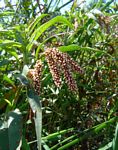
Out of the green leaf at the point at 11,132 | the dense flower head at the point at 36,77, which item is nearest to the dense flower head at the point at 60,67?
the dense flower head at the point at 36,77

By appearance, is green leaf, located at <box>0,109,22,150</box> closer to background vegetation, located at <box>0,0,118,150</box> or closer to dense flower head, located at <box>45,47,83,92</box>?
background vegetation, located at <box>0,0,118,150</box>

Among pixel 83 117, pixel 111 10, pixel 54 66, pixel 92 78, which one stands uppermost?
pixel 111 10

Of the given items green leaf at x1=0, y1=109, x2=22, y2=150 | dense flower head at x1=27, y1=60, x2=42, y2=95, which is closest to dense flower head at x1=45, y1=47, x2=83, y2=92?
dense flower head at x1=27, y1=60, x2=42, y2=95

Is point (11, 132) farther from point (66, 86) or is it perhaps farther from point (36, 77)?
point (66, 86)

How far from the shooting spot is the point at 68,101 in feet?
3.90

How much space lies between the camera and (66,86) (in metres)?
A: 1.14

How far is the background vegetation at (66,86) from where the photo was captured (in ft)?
3.02

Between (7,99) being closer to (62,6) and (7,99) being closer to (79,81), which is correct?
(79,81)

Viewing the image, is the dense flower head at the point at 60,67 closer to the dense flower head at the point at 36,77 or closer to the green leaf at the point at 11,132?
the dense flower head at the point at 36,77

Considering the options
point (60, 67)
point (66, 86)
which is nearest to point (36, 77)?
point (60, 67)

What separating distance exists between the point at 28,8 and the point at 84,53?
0.48 meters

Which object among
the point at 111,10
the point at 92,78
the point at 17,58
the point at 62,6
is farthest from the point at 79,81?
the point at 111,10

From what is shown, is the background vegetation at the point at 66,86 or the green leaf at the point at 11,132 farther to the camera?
the background vegetation at the point at 66,86

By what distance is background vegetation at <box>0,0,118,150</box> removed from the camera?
92cm
